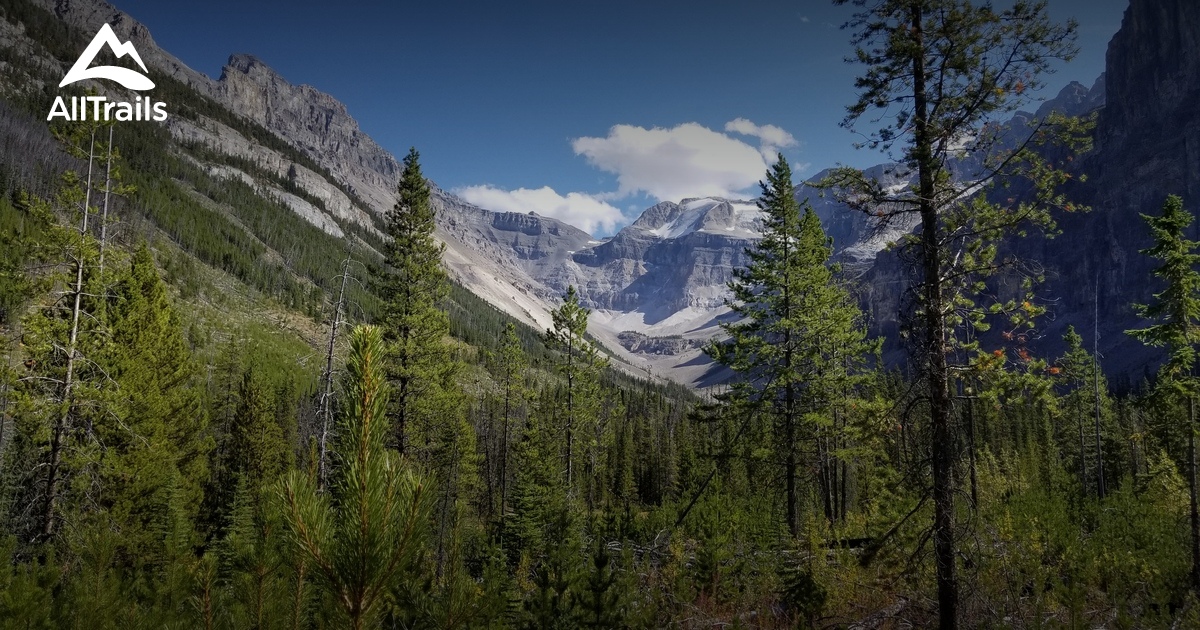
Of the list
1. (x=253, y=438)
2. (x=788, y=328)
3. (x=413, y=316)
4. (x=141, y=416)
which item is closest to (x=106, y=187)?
(x=413, y=316)

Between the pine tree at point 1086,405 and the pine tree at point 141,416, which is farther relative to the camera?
the pine tree at point 1086,405

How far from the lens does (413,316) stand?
60.6 ft

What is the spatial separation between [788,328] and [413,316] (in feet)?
41.0

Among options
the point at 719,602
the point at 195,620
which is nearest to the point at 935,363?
the point at 719,602

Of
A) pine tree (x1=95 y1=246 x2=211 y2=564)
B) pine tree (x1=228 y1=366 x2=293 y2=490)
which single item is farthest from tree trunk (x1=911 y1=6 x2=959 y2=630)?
pine tree (x1=228 y1=366 x2=293 y2=490)

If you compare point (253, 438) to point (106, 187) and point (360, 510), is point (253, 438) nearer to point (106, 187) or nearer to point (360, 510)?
point (106, 187)

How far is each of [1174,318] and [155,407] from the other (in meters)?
30.8

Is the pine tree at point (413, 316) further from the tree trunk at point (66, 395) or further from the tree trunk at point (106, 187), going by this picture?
the tree trunk at point (66, 395)

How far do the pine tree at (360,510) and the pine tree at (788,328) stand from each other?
48.0 feet

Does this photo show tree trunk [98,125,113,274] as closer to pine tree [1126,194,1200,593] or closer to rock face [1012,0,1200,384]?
pine tree [1126,194,1200,593]

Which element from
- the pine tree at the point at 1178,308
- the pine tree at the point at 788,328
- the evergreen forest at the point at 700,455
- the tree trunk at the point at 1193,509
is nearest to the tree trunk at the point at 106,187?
the evergreen forest at the point at 700,455

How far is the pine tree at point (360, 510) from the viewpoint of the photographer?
2082mm

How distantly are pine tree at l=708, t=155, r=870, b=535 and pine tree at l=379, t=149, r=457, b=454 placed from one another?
10.0 m

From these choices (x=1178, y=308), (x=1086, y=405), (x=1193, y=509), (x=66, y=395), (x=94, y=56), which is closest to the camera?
(x=66, y=395)
